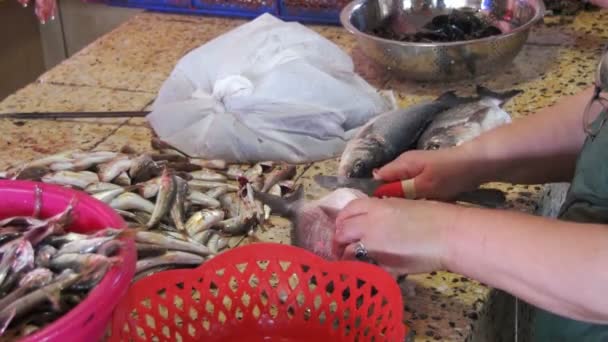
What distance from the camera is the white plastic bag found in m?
1.75

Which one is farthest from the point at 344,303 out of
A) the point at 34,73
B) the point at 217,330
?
the point at 34,73

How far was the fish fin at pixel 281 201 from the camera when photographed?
1.52 metres

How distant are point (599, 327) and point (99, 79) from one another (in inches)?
59.3

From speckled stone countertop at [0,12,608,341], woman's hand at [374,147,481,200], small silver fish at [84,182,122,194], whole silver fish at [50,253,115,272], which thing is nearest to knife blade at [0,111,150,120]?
speckled stone countertop at [0,12,608,341]

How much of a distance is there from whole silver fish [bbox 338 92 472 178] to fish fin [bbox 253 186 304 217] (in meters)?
0.13

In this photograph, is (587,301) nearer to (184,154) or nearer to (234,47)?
(184,154)

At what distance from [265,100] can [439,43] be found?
19.0 inches

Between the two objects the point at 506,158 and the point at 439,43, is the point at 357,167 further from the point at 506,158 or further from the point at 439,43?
the point at 439,43

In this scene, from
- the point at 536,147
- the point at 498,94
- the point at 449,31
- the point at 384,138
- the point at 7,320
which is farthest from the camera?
the point at 449,31

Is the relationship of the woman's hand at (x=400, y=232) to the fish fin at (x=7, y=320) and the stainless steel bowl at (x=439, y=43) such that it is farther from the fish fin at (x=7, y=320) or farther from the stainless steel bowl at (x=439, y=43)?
the stainless steel bowl at (x=439, y=43)

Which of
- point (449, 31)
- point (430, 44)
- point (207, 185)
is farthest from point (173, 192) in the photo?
point (449, 31)

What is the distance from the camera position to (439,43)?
6.53 feet

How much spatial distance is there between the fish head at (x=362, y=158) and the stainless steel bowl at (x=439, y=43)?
0.44 metres

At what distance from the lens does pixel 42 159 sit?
5.41ft
